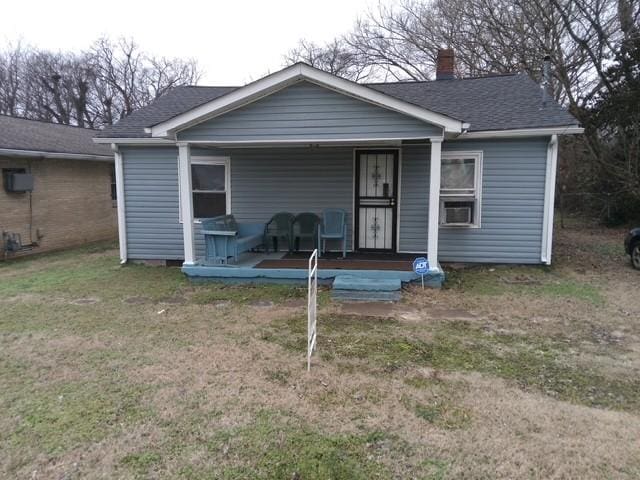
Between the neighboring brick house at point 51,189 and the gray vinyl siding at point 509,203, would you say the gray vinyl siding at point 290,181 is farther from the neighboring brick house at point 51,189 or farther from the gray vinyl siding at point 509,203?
the neighboring brick house at point 51,189

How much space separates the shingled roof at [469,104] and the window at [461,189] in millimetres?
603

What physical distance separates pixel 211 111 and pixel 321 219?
294 centimetres

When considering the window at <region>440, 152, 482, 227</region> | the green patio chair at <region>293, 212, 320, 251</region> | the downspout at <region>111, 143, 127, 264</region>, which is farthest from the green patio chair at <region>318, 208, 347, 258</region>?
the downspout at <region>111, 143, 127, 264</region>

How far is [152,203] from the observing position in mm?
8500

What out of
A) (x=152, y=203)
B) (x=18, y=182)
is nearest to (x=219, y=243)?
(x=152, y=203)

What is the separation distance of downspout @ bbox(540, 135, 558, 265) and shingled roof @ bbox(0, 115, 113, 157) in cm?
1089

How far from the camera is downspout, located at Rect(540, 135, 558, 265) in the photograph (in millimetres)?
7363

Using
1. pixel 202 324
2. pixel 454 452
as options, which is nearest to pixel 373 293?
pixel 202 324

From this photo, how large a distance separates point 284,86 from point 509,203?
170 inches

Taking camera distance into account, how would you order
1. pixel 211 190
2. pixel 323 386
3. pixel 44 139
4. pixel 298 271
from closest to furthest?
pixel 323 386, pixel 298 271, pixel 211 190, pixel 44 139

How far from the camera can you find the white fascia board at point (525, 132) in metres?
7.00

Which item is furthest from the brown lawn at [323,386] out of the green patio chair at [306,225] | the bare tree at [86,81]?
the bare tree at [86,81]

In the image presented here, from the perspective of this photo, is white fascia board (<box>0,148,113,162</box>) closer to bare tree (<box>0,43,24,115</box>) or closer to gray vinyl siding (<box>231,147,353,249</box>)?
gray vinyl siding (<box>231,147,353,249</box>)

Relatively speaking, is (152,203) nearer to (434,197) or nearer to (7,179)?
(7,179)
